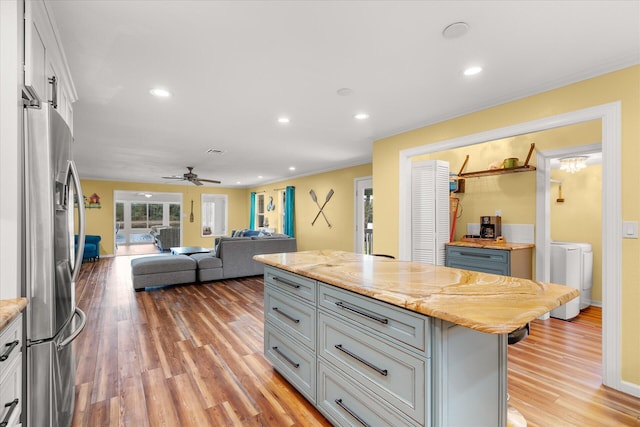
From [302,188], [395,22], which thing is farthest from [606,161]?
[302,188]

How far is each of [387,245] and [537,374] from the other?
6.75ft

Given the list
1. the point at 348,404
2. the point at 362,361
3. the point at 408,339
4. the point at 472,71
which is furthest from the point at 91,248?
the point at 472,71

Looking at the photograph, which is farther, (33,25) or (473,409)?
(33,25)

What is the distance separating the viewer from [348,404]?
1581mm

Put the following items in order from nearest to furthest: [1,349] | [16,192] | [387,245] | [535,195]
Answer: [1,349] < [16,192] < [535,195] < [387,245]

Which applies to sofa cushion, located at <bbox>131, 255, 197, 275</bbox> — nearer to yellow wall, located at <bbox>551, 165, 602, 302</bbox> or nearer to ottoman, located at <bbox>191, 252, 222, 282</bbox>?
ottoman, located at <bbox>191, 252, 222, 282</bbox>

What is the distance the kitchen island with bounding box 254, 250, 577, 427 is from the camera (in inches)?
45.9

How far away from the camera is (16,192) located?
46.4 inches

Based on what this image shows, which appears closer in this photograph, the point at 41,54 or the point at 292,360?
the point at 41,54

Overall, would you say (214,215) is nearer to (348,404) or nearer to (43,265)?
(43,265)

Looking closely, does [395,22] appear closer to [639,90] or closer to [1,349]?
[639,90]

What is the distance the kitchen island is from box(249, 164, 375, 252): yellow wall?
4824 mm

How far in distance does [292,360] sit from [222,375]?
2.14ft

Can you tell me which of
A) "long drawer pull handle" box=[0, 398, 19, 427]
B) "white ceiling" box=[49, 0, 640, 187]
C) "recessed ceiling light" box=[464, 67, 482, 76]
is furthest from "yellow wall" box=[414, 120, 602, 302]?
"long drawer pull handle" box=[0, 398, 19, 427]
